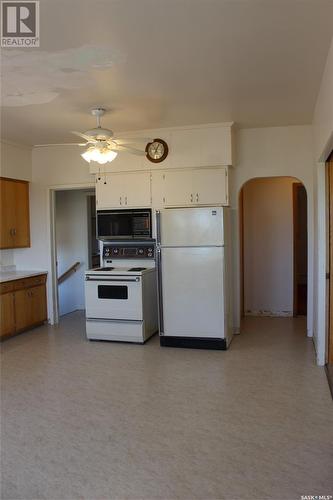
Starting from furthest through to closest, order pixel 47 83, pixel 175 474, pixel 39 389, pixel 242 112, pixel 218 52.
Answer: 1. pixel 242 112
2. pixel 39 389
3. pixel 47 83
4. pixel 218 52
5. pixel 175 474

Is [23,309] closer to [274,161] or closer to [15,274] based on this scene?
[15,274]

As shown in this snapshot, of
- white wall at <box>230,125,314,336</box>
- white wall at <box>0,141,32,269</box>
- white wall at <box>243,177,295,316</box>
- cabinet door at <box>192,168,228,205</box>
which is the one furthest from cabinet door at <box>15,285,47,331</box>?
white wall at <box>243,177,295,316</box>

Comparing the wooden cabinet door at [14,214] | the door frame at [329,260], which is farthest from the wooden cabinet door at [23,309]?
the door frame at [329,260]

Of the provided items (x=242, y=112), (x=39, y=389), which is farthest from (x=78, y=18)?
(x=39, y=389)

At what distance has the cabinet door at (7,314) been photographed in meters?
5.15

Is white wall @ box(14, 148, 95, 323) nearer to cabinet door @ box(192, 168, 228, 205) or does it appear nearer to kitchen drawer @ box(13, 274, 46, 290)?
kitchen drawer @ box(13, 274, 46, 290)

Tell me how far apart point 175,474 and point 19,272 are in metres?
4.31

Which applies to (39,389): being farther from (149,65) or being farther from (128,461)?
(149,65)

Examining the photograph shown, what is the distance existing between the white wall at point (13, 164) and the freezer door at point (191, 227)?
2.44 metres

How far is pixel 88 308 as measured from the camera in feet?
16.7

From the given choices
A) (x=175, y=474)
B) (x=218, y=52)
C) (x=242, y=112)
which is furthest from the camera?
(x=242, y=112)

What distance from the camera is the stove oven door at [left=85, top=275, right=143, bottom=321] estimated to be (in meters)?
4.89

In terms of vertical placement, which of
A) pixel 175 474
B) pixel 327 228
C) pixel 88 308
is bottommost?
pixel 175 474

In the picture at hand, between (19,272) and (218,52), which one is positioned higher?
(218,52)
